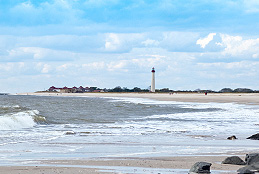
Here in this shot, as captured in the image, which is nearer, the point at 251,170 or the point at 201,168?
the point at 251,170

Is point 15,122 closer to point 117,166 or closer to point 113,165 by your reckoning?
point 113,165

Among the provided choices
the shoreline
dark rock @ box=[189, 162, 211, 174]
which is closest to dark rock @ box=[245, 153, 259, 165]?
the shoreline

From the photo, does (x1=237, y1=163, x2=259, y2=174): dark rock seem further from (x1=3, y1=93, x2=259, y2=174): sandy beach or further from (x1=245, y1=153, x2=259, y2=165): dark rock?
(x1=245, y1=153, x2=259, y2=165): dark rock

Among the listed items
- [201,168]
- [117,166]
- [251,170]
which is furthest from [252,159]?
[117,166]

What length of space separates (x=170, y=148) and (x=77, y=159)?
11.1ft

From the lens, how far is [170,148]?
39.5 feet

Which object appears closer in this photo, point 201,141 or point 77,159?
point 77,159

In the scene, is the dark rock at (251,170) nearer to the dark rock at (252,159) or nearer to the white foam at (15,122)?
the dark rock at (252,159)

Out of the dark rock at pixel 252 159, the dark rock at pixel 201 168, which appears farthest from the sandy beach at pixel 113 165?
the dark rock at pixel 201 168

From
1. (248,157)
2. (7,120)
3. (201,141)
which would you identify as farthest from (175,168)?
(7,120)

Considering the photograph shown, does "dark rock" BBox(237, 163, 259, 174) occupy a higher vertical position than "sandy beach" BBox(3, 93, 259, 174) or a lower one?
higher

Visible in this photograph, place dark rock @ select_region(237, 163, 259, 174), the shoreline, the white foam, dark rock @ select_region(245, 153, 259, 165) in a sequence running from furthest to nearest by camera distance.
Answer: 1. the white foam
2. dark rock @ select_region(245, 153, 259, 165)
3. the shoreline
4. dark rock @ select_region(237, 163, 259, 174)

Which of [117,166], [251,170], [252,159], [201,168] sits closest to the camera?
[251,170]

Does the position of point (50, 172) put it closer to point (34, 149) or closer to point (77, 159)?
point (77, 159)
